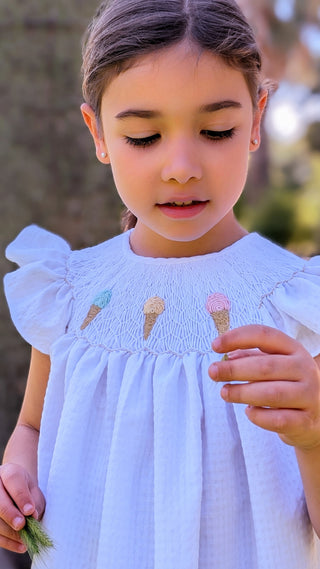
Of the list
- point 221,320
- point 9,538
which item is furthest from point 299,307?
point 9,538

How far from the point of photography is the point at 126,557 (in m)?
1.21

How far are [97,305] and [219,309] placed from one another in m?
0.25

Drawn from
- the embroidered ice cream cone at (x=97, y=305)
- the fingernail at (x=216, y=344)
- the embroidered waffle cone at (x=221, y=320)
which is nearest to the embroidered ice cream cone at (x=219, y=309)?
the embroidered waffle cone at (x=221, y=320)

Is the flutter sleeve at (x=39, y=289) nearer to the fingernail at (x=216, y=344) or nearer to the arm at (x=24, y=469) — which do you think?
the arm at (x=24, y=469)

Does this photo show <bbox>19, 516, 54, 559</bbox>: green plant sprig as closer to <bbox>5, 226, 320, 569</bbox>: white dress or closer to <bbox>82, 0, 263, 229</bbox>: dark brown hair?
<bbox>5, 226, 320, 569</bbox>: white dress

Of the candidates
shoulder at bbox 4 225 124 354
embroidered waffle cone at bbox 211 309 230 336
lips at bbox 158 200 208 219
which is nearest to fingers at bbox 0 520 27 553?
shoulder at bbox 4 225 124 354

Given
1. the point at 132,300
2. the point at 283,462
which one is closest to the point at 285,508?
the point at 283,462

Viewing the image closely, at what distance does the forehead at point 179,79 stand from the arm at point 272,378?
0.43 metres

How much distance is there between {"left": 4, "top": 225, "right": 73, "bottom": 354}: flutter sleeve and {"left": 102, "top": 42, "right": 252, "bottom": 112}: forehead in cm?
42

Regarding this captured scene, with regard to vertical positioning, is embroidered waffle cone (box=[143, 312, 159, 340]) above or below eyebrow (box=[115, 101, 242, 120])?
below

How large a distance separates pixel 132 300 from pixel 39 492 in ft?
1.30

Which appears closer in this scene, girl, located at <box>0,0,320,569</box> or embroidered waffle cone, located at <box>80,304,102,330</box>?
girl, located at <box>0,0,320,569</box>

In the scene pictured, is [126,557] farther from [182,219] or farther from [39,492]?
[182,219]

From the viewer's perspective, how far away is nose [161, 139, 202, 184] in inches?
46.6
